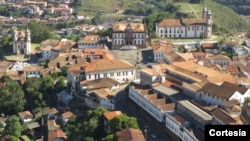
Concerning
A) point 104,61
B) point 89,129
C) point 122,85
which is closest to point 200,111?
point 89,129

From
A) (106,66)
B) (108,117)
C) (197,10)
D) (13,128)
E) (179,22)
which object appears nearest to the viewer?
(108,117)

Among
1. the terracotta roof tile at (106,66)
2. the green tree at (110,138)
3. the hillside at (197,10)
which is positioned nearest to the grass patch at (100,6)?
the hillside at (197,10)

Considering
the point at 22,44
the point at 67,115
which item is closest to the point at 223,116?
the point at 67,115

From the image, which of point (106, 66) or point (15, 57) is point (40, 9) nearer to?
point (15, 57)

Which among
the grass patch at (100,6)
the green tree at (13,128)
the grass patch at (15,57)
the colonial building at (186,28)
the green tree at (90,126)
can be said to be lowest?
the green tree at (13,128)

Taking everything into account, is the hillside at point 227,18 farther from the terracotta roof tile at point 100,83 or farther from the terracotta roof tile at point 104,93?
the terracotta roof tile at point 104,93
